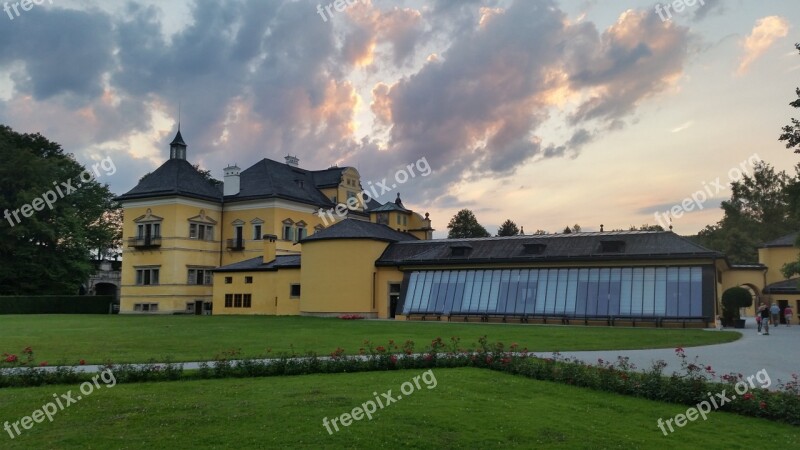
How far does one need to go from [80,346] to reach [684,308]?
30868 mm

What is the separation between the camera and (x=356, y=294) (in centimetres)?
4562

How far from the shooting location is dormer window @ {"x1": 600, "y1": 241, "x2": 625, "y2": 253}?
132ft

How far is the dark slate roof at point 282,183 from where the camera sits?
62656 mm

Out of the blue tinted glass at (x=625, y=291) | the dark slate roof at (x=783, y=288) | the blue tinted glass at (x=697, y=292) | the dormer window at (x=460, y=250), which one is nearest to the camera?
the blue tinted glass at (x=697, y=292)

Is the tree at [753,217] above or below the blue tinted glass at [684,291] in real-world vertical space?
above

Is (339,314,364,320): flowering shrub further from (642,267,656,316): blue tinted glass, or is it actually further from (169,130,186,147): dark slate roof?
(169,130,186,147): dark slate roof

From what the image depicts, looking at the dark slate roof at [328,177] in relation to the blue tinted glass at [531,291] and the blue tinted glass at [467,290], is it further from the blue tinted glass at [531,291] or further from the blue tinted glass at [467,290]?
the blue tinted glass at [531,291]

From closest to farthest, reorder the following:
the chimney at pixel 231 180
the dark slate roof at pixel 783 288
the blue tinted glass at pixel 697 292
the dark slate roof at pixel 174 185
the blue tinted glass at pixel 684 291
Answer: the blue tinted glass at pixel 697 292 → the blue tinted glass at pixel 684 291 → the dark slate roof at pixel 783 288 → the dark slate roof at pixel 174 185 → the chimney at pixel 231 180

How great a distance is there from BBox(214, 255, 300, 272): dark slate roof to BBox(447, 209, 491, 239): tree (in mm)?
36652

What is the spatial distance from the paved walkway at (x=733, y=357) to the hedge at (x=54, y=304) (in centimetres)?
5076

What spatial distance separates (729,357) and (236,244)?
5057 centimetres

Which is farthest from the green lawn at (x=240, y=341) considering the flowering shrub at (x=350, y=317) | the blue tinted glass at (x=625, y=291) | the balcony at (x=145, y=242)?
the balcony at (x=145, y=242)

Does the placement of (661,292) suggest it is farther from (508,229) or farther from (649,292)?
(508,229)

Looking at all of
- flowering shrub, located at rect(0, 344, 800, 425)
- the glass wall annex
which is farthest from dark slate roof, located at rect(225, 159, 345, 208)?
flowering shrub, located at rect(0, 344, 800, 425)
